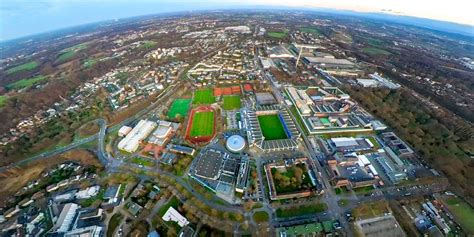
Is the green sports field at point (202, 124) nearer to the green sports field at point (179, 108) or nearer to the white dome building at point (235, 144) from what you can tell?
the green sports field at point (179, 108)

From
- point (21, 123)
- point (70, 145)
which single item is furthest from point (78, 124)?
point (21, 123)

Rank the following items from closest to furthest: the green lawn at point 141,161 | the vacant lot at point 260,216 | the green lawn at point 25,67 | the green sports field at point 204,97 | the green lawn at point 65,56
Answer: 1. the vacant lot at point 260,216
2. the green lawn at point 141,161
3. the green sports field at point 204,97
4. the green lawn at point 25,67
5. the green lawn at point 65,56

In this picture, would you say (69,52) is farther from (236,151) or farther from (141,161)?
(236,151)

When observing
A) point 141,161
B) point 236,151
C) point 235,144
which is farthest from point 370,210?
point 141,161

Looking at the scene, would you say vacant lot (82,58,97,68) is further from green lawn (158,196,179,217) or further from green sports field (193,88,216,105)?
green lawn (158,196,179,217)

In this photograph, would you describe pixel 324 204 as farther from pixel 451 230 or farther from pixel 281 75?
pixel 281 75

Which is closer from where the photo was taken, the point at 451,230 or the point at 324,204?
the point at 451,230

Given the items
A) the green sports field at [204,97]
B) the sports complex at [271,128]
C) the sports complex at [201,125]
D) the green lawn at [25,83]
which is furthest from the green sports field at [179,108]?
the green lawn at [25,83]
